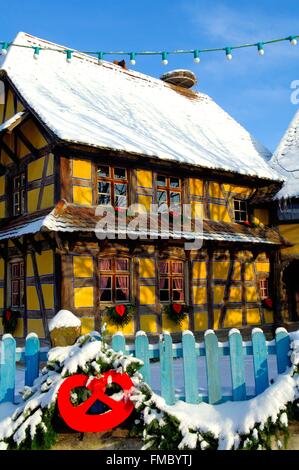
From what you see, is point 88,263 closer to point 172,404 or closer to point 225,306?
point 225,306

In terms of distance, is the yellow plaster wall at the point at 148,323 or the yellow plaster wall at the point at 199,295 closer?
the yellow plaster wall at the point at 148,323

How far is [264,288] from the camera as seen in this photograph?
45.0 feet

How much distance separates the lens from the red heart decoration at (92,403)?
4266mm

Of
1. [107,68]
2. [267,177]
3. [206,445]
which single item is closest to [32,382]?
[206,445]

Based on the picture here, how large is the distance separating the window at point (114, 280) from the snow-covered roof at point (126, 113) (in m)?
2.67

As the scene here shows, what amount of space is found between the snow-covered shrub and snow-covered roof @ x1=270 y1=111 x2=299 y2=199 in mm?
10672

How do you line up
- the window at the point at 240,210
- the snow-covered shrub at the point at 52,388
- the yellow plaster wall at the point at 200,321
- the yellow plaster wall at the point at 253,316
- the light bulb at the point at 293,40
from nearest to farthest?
the snow-covered shrub at the point at 52,388
the light bulb at the point at 293,40
the yellow plaster wall at the point at 200,321
the yellow plaster wall at the point at 253,316
the window at the point at 240,210

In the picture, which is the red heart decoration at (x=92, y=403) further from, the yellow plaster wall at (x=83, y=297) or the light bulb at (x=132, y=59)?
the light bulb at (x=132, y=59)

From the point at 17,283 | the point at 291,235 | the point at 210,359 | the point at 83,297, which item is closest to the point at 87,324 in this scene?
the point at 83,297

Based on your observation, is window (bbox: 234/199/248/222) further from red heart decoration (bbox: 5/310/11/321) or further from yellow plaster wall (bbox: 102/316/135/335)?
red heart decoration (bbox: 5/310/11/321)

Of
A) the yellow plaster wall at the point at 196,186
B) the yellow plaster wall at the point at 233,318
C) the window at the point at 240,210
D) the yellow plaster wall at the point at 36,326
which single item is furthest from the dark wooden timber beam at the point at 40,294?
the window at the point at 240,210

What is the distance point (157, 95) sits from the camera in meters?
16.3

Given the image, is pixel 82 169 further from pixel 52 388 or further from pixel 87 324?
pixel 52 388

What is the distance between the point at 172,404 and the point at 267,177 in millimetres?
10061
